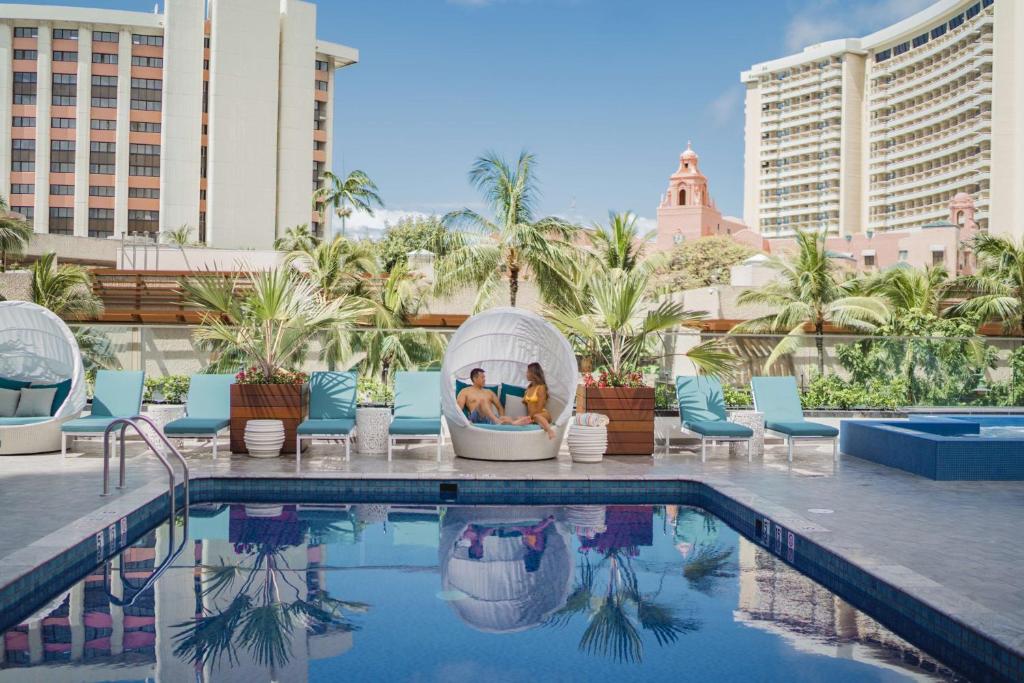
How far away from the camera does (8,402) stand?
11.1 meters

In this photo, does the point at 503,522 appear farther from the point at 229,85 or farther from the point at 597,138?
the point at 597,138

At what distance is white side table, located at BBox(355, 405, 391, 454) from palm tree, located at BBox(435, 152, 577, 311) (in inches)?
235

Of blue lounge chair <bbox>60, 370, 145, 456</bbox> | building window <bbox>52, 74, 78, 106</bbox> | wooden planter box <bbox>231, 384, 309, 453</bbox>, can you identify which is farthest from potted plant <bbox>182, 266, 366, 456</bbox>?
building window <bbox>52, 74, 78, 106</bbox>

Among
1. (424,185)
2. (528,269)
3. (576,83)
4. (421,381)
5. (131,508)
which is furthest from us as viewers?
(424,185)

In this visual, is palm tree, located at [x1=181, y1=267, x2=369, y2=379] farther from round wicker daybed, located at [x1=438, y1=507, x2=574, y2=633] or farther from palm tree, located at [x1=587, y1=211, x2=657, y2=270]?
palm tree, located at [x1=587, y1=211, x2=657, y2=270]

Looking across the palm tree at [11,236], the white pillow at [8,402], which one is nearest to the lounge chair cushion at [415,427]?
the white pillow at [8,402]

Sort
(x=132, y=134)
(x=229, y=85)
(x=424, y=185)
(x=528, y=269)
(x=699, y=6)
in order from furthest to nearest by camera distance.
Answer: (x=424, y=185)
(x=699, y=6)
(x=132, y=134)
(x=229, y=85)
(x=528, y=269)

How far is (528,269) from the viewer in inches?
700

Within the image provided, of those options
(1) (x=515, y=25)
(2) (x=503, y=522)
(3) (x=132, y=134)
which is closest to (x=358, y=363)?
(2) (x=503, y=522)

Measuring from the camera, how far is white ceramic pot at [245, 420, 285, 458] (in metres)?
10.5

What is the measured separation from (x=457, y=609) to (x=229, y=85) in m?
61.4

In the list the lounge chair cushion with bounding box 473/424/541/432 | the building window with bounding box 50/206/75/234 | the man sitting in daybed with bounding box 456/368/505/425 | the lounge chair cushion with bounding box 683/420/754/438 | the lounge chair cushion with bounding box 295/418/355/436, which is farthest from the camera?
the building window with bounding box 50/206/75/234

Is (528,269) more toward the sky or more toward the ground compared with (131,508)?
more toward the sky

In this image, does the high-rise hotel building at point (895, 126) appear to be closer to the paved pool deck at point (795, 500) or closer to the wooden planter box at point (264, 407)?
the paved pool deck at point (795, 500)
